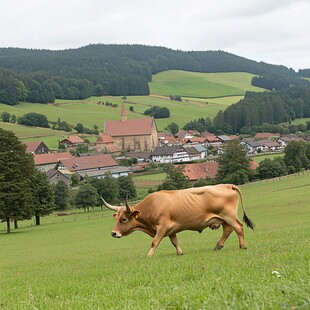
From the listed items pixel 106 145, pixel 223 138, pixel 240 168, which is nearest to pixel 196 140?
pixel 223 138

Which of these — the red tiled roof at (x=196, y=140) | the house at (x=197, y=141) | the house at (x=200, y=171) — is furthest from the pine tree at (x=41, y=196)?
the red tiled roof at (x=196, y=140)

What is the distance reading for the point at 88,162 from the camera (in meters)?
105

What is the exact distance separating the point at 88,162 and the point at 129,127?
2197 inches

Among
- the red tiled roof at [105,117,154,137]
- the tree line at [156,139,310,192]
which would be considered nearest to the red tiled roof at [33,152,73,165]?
the red tiled roof at [105,117,154,137]

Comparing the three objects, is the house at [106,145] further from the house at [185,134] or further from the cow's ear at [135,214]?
the cow's ear at [135,214]

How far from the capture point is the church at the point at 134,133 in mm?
156125

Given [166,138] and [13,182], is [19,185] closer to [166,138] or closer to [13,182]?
[13,182]

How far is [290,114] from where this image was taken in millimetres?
187750

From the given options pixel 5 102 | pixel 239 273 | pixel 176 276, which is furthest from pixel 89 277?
pixel 5 102

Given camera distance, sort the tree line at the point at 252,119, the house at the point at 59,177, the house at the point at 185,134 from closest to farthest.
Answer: the house at the point at 59,177, the house at the point at 185,134, the tree line at the point at 252,119

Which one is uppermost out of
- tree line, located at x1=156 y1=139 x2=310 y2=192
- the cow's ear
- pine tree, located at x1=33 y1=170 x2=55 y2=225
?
the cow's ear

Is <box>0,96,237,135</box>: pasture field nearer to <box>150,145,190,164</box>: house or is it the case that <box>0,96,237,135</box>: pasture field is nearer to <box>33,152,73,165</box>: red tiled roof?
<box>150,145,190,164</box>: house

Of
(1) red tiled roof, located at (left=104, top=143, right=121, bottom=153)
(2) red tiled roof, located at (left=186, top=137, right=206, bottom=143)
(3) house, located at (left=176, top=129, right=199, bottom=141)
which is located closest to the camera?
(1) red tiled roof, located at (left=104, top=143, right=121, bottom=153)

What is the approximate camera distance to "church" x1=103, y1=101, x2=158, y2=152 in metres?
156
